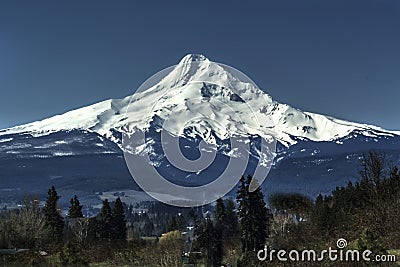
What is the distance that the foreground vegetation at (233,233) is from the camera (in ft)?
69.5

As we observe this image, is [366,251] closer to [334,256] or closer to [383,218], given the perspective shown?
[334,256]

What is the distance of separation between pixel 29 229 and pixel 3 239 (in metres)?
4.35

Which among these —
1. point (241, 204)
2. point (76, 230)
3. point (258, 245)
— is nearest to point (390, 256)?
point (258, 245)

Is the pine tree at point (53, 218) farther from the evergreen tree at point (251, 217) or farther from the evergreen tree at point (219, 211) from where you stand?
the evergreen tree at point (251, 217)

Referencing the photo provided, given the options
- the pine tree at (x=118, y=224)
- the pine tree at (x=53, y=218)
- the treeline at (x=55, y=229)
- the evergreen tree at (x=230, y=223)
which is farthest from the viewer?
the pine tree at (x=118, y=224)

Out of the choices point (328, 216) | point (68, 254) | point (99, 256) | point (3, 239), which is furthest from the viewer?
point (328, 216)

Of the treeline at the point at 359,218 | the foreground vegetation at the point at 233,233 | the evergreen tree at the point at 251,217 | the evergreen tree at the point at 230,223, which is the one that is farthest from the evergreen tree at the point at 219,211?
the evergreen tree at the point at 251,217

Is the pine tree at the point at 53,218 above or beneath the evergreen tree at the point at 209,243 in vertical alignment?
above

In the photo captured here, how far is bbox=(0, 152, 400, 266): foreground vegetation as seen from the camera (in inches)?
834

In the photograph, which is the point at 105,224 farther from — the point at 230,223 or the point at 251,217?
the point at 251,217

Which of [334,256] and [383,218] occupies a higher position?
[383,218]

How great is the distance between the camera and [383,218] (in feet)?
77.9

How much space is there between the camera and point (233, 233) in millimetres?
45656

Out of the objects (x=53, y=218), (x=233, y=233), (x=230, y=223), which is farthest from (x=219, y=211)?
(x=53, y=218)
